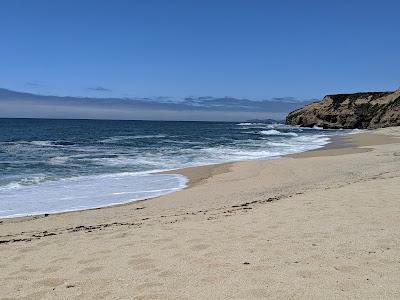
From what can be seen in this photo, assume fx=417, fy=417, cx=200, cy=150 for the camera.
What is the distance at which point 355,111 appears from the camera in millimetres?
84812

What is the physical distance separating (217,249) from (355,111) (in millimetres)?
85387

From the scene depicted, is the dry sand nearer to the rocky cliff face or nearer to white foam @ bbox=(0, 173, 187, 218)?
white foam @ bbox=(0, 173, 187, 218)

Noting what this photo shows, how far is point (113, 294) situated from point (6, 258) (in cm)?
Result: 285

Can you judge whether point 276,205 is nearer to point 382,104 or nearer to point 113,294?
point 113,294

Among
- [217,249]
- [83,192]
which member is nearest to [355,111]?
[83,192]

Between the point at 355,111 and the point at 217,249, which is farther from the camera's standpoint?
the point at 355,111

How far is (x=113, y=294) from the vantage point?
453 cm

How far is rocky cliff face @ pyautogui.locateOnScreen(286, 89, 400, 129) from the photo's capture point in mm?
74625

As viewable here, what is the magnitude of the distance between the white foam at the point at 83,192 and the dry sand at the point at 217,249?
1193 mm

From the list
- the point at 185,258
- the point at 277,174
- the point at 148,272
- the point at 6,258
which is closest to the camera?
the point at 148,272

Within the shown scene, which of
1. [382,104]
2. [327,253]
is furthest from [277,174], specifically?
[382,104]

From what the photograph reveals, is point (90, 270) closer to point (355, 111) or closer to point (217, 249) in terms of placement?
point (217, 249)

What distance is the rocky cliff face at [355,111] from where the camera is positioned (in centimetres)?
7462

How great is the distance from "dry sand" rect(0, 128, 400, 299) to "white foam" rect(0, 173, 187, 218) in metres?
1.19
